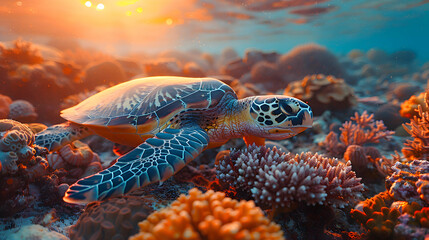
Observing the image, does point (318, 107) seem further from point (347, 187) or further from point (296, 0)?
point (296, 0)

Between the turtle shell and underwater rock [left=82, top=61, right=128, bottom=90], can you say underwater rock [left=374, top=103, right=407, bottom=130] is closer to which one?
the turtle shell

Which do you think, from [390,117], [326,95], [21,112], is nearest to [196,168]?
[21,112]

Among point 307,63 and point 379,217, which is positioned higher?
point 307,63

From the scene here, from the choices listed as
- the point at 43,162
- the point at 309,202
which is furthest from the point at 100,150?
the point at 309,202

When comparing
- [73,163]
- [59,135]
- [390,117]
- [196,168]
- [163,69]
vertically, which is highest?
[163,69]

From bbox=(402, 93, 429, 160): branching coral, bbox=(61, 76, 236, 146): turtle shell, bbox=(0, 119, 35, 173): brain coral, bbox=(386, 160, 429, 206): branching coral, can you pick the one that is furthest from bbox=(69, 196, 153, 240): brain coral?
bbox=(402, 93, 429, 160): branching coral

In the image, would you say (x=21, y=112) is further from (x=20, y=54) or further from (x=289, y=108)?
(x=289, y=108)
